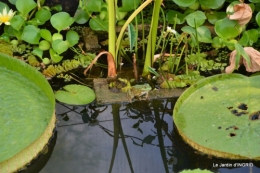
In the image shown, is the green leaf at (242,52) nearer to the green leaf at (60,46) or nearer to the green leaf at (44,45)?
the green leaf at (60,46)

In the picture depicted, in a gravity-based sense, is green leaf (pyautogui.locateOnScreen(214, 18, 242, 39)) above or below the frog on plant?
above

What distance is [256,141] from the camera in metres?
1.77

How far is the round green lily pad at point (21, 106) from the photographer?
1.78 meters

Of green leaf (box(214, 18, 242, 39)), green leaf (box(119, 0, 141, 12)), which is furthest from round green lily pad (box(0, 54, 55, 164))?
green leaf (box(214, 18, 242, 39))

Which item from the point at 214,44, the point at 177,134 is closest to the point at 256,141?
the point at 177,134

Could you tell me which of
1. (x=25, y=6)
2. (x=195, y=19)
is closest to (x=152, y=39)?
(x=195, y=19)

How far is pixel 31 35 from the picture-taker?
2326 mm

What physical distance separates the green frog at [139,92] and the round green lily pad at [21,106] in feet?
1.26

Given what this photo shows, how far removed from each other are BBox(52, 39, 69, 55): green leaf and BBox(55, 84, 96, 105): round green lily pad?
24cm

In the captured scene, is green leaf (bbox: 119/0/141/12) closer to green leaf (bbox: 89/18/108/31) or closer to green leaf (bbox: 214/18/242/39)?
green leaf (bbox: 89/18/108/31)

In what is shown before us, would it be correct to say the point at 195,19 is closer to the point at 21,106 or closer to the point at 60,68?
the point at 60,68

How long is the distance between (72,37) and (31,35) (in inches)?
8.5

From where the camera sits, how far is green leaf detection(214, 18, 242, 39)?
2293mm

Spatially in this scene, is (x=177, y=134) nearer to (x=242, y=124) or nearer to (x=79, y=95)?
(x=242, y=124)
